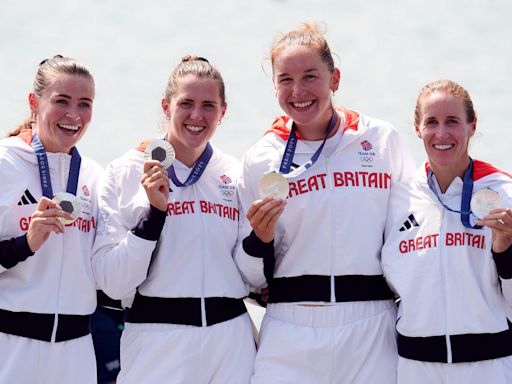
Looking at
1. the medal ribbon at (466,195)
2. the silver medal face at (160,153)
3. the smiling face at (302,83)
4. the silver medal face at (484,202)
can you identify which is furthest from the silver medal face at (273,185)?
the silver medal face at (484,202)

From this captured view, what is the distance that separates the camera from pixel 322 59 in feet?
12.9

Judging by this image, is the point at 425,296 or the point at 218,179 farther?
the point at 218,179

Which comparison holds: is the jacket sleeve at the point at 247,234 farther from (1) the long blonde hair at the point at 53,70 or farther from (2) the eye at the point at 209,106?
(1) the long blonde hair at the point at 53,70

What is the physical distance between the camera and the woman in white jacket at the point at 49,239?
3.70 m

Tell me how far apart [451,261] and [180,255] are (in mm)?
1267

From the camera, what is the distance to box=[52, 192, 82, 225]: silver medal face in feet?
12.2

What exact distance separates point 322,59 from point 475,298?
1346mm

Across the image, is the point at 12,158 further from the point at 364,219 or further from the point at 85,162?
the point at 364,219

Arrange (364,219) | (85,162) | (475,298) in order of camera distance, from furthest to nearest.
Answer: (85,162) → (364,219) → (475,298)

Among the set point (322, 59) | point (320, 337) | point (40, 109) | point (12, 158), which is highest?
point (322, 59)

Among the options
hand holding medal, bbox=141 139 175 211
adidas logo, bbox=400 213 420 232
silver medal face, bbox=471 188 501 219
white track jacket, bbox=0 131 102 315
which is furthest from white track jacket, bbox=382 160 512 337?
white track jacket, bbox=0 131 102 315

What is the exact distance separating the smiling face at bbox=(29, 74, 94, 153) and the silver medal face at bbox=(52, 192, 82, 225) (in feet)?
1.11

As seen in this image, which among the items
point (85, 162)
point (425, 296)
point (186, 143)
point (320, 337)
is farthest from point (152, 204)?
point (425, 296)

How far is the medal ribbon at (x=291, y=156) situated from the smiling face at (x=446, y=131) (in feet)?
1.50
